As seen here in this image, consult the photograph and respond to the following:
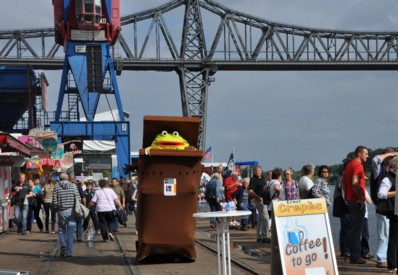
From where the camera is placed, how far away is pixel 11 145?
71.7 ft

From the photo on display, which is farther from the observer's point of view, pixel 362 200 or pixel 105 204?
pixel 105 204

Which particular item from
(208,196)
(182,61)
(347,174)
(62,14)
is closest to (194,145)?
(347,174)

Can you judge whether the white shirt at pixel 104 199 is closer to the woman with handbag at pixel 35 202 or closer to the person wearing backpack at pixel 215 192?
the person wearing backpack at pixel 215 192

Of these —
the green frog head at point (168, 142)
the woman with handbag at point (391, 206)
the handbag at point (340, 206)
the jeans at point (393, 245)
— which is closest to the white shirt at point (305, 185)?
the handbag at point (340, 206)

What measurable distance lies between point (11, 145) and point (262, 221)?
6.95m

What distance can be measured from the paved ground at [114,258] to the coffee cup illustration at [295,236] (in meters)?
2.66

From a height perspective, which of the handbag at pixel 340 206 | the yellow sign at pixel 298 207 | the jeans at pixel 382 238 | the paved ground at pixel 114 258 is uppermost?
the yellow sign at pixel 298 207

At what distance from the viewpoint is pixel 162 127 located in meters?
14.9

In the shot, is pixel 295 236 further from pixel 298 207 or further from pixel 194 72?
pixel 194 72

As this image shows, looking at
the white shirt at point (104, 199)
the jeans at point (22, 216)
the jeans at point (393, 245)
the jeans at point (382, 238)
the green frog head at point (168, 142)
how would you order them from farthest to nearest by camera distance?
1. the jeans at point (22, 216)
2. the white shirt at point (104, 199)
3. the green frog head at point (168, 142)
4. the jeans at point (382, 238)
5. the jeans at point (393, 245)

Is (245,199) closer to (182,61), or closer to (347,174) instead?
(347,174)

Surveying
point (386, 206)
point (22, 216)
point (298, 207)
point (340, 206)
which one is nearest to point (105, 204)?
point (22, 216)

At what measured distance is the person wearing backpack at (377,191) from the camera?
13.1 m

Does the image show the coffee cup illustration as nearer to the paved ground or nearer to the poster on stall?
the poster on stall
